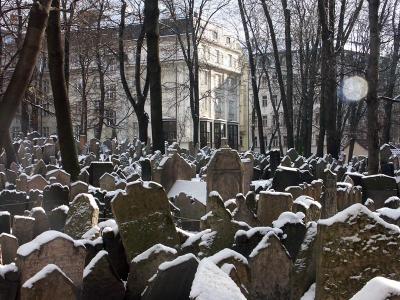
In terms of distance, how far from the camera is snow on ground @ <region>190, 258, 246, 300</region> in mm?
2166

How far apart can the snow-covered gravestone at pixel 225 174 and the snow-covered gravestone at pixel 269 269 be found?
443cm

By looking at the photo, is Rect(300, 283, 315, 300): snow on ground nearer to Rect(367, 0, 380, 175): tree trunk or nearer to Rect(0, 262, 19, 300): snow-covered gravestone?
Rect(0, 262, 19, 300): snow-covered gravestone

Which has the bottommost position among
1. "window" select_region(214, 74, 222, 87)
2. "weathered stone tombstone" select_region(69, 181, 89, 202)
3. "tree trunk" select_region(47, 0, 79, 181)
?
"weathered stone tombstone" select_region(69, 181, 89, 202)

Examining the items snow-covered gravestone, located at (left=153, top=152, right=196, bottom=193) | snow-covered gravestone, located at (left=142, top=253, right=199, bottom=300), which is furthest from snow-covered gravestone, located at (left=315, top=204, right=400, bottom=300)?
snow-covered gravestone, located at (left=153, top=152, right=196, bottom=193)

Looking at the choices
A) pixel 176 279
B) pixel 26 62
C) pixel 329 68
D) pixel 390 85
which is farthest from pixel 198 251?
pixel 390 85

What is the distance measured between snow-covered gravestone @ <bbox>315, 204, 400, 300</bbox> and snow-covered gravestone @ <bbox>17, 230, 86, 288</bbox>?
4.92 ft

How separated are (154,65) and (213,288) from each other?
12.5 m

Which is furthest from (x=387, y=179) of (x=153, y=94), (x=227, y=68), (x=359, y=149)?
(x=227, y=68)

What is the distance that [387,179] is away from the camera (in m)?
8.11

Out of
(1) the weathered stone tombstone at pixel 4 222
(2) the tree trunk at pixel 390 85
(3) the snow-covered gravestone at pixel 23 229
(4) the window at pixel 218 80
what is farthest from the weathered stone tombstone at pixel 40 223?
(4) the window at pixel 218 80

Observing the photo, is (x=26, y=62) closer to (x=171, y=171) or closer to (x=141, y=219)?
(x=141, y=219)

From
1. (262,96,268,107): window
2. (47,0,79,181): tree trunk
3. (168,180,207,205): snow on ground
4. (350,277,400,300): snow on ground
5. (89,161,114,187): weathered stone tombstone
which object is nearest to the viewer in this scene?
(350,277,400,300): snow on ground

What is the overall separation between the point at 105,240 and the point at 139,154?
491 inches

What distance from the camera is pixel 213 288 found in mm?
2230
